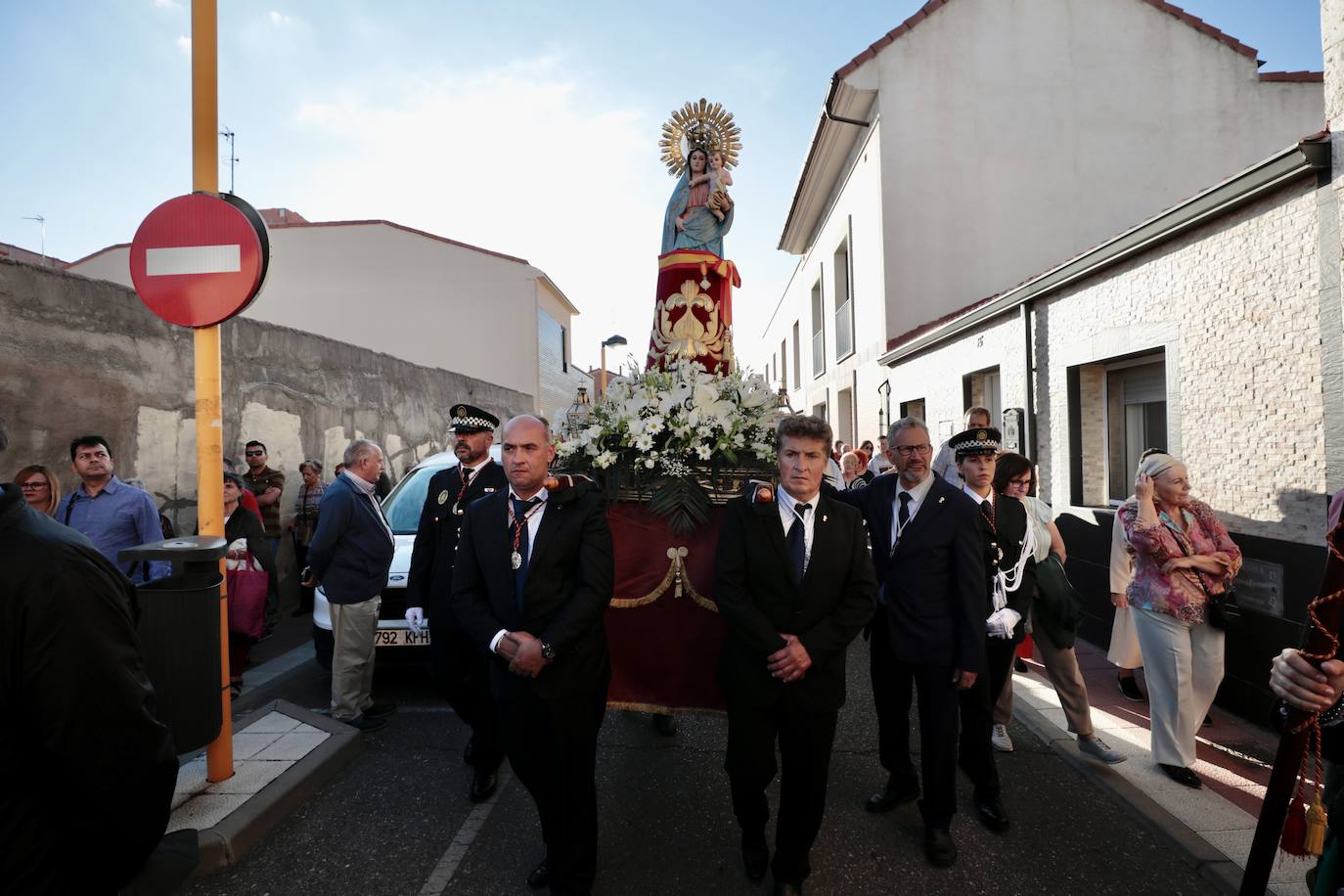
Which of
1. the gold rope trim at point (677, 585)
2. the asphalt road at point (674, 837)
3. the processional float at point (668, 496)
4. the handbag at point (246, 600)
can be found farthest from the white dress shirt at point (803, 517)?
the handbag at point (246, 600)

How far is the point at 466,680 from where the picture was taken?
407cm

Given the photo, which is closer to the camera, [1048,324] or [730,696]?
[730,696]

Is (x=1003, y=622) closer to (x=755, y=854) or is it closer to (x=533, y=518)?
(x=755, y=854)

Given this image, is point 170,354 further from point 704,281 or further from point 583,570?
point 583,570

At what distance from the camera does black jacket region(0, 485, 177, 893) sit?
1.45 m

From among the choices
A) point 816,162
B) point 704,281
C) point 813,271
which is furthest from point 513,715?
point 813,271

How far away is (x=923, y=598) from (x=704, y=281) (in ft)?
8.07

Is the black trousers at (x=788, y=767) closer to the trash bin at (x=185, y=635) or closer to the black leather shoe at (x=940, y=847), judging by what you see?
the black leather shoe at (x=940, y=847)

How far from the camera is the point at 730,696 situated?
3090 millimetres

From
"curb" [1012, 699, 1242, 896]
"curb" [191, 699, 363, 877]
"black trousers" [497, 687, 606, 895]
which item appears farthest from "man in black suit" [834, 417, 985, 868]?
"curb" [191, 699, 363, 877]

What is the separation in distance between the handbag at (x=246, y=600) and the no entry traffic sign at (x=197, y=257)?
2.25 meters

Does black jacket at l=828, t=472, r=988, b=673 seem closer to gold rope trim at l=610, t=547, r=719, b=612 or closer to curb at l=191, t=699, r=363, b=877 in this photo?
gold rope trim at l=610, t=547, r=719, b=612

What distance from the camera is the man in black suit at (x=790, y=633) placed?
2955 millimetres

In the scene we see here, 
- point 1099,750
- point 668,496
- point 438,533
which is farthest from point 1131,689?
point 438,533
